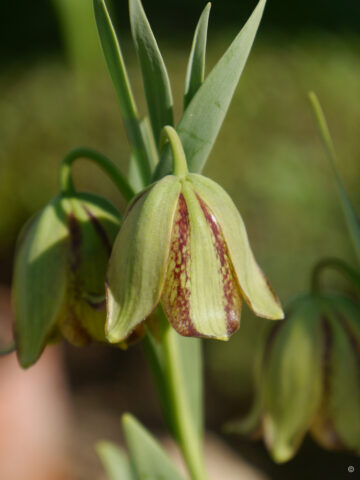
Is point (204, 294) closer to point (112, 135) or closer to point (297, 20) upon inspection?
point (112, 135)

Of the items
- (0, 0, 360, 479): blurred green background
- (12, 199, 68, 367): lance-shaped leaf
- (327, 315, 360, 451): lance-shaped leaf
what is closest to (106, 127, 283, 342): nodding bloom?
(12, 199, 68, 367): lance-shaped leaf

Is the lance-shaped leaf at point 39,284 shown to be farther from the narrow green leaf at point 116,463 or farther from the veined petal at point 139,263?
the narrow green leaf at point 116,463

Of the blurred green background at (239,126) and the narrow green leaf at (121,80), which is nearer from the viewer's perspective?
the narrow green leaf at (121,80)

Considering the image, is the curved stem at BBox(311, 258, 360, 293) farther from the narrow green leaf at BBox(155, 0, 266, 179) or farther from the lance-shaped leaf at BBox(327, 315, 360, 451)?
the narrow green leaf at BBox(155, 0, 266, 179)

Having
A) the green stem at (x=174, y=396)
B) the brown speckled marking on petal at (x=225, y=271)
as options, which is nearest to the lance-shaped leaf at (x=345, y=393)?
the green stem at (x=174, y=396)

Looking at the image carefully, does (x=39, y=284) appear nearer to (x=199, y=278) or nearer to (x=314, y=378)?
(x=199, y=278)

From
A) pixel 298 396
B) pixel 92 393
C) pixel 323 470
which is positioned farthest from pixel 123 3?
pixel 298 396
